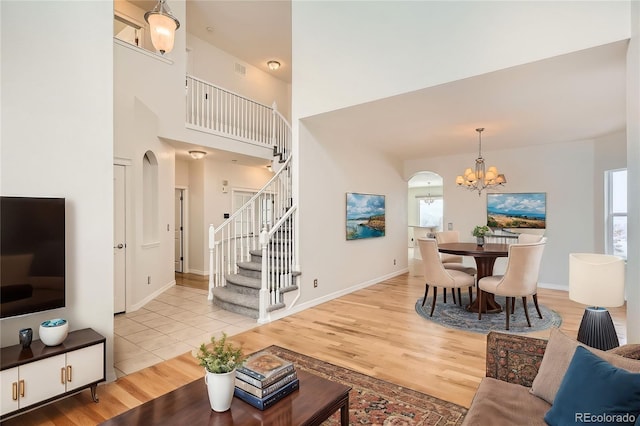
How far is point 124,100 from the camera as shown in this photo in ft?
15.1

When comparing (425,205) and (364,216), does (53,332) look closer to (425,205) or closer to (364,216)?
(364,216)

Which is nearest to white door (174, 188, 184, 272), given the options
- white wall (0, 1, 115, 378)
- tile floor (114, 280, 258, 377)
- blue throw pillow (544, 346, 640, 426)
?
tile floor (114, 280, 258, 377)

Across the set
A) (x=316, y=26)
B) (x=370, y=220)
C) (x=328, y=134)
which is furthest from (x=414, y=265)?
(x=316, y=26)

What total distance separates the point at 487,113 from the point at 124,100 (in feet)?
16.1

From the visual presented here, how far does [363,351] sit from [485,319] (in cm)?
195

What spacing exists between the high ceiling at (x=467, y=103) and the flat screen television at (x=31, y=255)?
127 inches

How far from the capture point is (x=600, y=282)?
81.4 inches

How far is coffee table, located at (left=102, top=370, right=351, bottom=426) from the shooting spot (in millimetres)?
1534

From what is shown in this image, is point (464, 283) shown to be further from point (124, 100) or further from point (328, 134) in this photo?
point (124, 100)

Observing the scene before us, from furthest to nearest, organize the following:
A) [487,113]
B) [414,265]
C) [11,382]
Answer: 1. [414,265]
2. [487,113]
3. [11,382]

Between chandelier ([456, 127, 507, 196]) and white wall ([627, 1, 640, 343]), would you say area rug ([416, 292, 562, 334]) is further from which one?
chandelier ([456, 127, 507, 196])

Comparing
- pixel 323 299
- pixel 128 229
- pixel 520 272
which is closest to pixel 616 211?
pixel 520 272

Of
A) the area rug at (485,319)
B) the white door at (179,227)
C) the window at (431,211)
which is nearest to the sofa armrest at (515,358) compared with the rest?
the area rug at (485,319)

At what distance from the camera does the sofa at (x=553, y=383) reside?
1.28 metres
